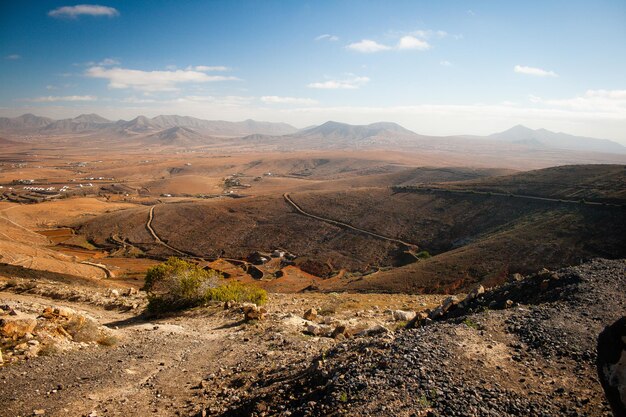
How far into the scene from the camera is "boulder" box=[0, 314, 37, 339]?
12703mm

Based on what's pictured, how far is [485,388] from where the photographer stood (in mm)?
7934

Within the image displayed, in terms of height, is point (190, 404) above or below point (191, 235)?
above

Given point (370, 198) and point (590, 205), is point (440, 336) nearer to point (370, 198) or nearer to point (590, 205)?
point (590, 205)

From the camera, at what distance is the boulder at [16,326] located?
500 inches

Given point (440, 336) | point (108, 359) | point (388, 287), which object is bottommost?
point (388, 287)

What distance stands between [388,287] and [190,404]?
22371mm

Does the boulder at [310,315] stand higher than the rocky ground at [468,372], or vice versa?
the rocky ground at [468,372]

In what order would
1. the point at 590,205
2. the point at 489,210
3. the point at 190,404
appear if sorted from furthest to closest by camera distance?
the point at 489,210
the point at 590,205
the point at 190,404

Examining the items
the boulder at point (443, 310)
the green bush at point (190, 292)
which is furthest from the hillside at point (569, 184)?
the green bush at point (190, 292)

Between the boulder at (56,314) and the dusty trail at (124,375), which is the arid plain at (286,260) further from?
the boulder at (56,314)

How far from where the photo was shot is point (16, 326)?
1308 centimetres

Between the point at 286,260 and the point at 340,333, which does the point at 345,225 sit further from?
the point at 340,333

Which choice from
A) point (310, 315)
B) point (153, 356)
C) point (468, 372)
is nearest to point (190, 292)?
point (153, 356)

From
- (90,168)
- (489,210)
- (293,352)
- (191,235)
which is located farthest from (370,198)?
(90,168)
